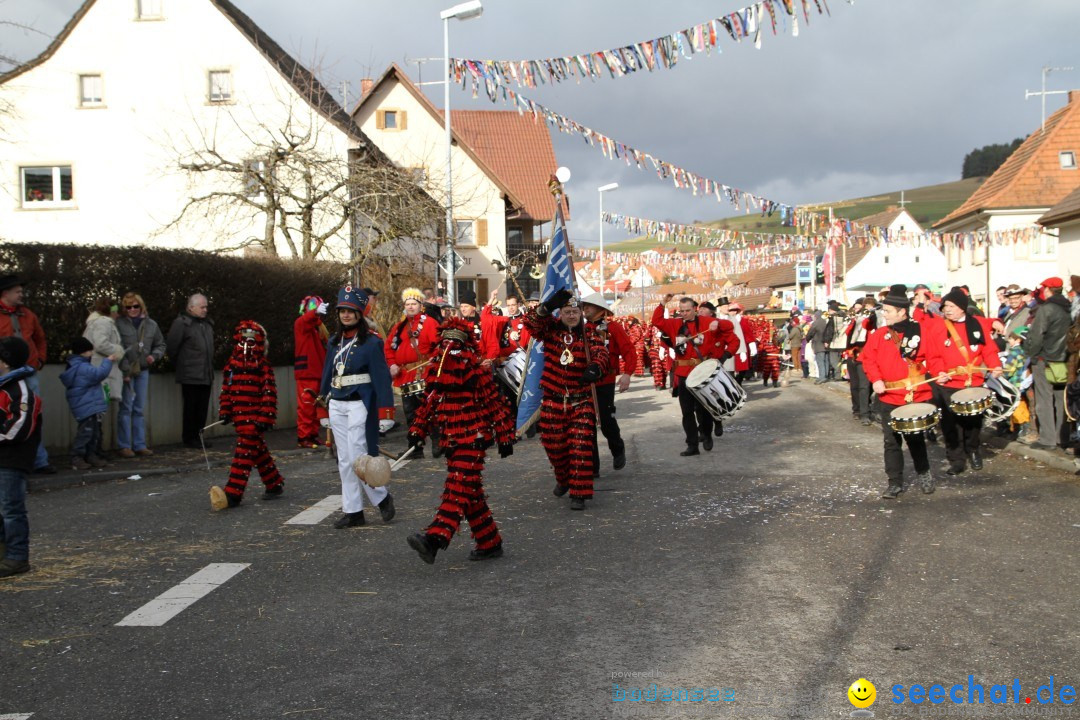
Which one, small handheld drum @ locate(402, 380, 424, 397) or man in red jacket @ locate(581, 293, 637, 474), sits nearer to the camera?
man in red jacket @ locate(581, 293, 637, 474)

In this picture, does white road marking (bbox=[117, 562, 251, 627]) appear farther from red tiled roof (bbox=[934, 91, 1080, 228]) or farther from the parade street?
red tiled roof (bbox=[934, 91, 1080, 228])

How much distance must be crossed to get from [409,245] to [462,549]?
19984 millimetres

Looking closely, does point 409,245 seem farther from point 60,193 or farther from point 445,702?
point 445,702

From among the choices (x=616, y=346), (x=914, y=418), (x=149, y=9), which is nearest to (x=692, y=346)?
(x=616, y=346)

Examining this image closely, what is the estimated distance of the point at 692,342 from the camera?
40.0ft

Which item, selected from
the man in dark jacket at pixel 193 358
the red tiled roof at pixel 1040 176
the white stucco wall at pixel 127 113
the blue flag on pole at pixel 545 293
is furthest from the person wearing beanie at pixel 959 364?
the red tiled roof at pixel 1040 176

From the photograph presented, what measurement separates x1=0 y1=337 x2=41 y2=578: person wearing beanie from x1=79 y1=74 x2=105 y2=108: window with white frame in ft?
97.3

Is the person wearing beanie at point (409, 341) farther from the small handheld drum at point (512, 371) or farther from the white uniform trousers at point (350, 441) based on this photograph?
the white uniform trousers at point (350, 441)

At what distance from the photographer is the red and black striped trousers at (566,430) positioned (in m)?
8.88

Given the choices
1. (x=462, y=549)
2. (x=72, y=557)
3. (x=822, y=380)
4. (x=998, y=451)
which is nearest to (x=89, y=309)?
(x=72, y=557)

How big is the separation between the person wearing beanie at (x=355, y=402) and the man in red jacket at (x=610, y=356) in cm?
258

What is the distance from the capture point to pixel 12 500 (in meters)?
6.59

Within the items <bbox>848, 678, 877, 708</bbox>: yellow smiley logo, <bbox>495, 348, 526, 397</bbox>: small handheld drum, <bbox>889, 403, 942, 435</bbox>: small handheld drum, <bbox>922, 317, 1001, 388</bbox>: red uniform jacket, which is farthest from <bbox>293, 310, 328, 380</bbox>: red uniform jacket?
<bbox>848, 678, 877, 708</bbox>: yellow smiley logo

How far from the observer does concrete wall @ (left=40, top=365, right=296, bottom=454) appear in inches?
480
